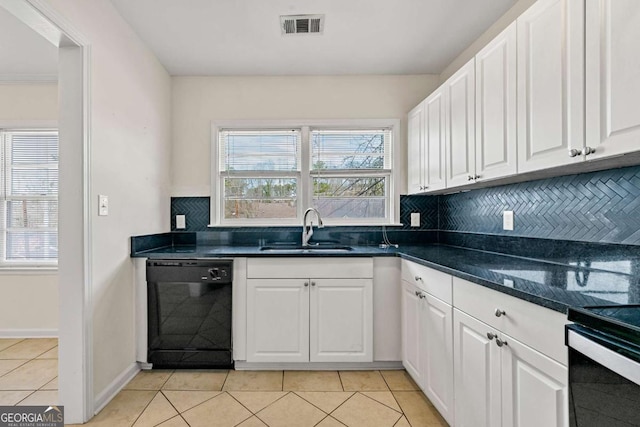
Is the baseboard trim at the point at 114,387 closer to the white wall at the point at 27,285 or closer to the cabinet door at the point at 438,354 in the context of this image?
the white wall at the point at 27,285

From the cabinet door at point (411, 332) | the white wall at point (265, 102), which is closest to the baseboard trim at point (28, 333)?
the white wall at point (265, 102)

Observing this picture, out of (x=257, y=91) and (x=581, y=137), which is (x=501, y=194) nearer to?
(x=581, y=137)

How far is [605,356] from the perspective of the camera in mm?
689

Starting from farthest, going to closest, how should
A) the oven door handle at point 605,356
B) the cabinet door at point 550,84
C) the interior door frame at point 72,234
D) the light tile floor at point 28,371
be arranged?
1. the light tile floor at point 28,371
2. the interior door frame at point 72,234
3. the cabinet door at point 550,84
4. the oven door handle at point 605,356

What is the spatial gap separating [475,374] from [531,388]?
32cm

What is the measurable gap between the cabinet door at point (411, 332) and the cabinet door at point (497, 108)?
0.88 metres

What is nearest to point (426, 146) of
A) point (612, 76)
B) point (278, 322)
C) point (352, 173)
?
point (352, 173)

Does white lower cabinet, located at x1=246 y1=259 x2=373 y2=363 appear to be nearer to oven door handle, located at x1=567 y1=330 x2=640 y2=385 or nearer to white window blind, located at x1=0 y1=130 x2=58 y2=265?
oven door handle, located at x1=567 y1=330 x2=640 y2=385

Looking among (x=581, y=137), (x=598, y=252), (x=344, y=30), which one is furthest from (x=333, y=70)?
(x=598, y=252)

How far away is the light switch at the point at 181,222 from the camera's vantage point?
2848 millimetres

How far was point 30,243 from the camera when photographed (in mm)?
2947

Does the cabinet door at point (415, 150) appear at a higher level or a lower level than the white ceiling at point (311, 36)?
lower

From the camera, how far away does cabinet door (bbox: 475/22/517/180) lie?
1.50 metres

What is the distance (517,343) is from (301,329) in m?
1.46
